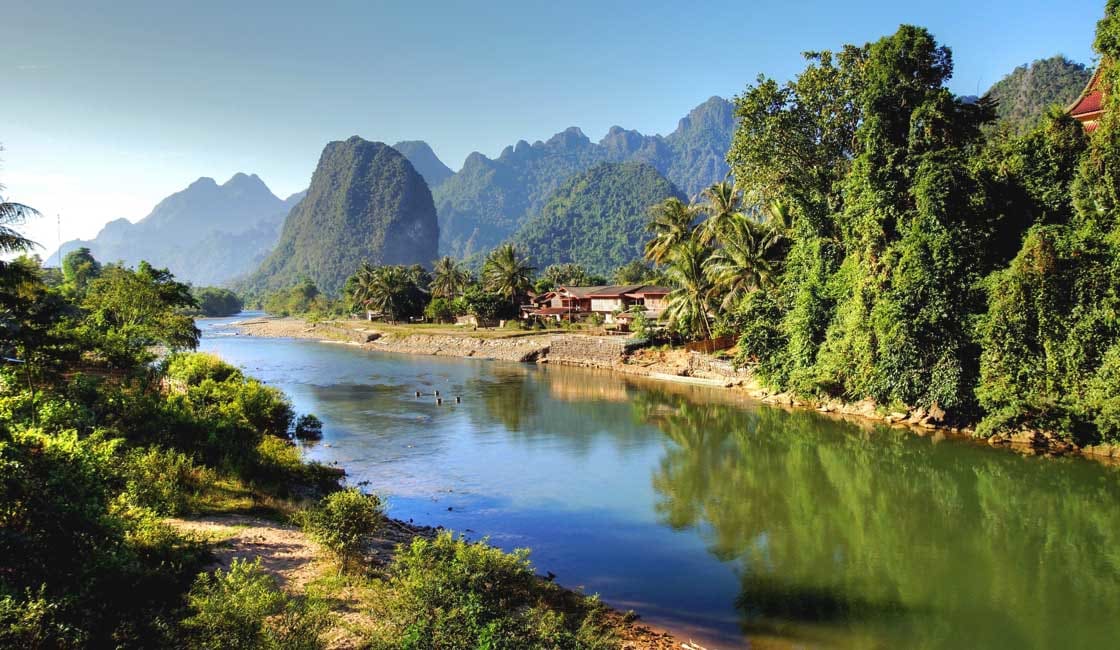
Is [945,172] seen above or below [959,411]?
above

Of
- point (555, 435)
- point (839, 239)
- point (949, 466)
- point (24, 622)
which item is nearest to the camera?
point (24, 622)

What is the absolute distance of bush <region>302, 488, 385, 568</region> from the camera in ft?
37.4

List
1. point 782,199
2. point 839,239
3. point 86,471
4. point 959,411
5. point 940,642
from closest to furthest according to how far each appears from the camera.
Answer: point 86,471 < point 940,642 < point 959,411 < point 839,239 < point 782,199

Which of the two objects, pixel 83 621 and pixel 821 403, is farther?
pixel 821 403

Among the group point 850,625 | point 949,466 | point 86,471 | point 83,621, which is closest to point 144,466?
point 86,471

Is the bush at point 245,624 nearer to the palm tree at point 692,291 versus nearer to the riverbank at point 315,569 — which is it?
the riverbank at point 315,569

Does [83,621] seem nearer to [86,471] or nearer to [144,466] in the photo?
[86,471]

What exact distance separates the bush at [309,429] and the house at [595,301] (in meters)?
42.6

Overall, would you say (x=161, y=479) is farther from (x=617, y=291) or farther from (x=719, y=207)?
(x=617, y=291)

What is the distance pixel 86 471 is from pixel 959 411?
30464mm

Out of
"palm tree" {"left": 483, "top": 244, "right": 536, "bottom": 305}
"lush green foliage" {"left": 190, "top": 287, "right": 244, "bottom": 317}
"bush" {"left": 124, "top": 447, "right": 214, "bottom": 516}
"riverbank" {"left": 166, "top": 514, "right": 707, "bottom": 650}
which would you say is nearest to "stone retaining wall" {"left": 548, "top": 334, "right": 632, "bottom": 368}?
"palm tree" {"left": 483, "top": 244, "right": 536, "bottom": 305}

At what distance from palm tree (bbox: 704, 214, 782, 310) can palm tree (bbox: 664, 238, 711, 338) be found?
2.92 meters

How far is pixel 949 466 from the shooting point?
77.2 ft

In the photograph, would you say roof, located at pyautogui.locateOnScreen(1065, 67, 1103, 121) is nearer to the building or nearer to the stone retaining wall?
the building
